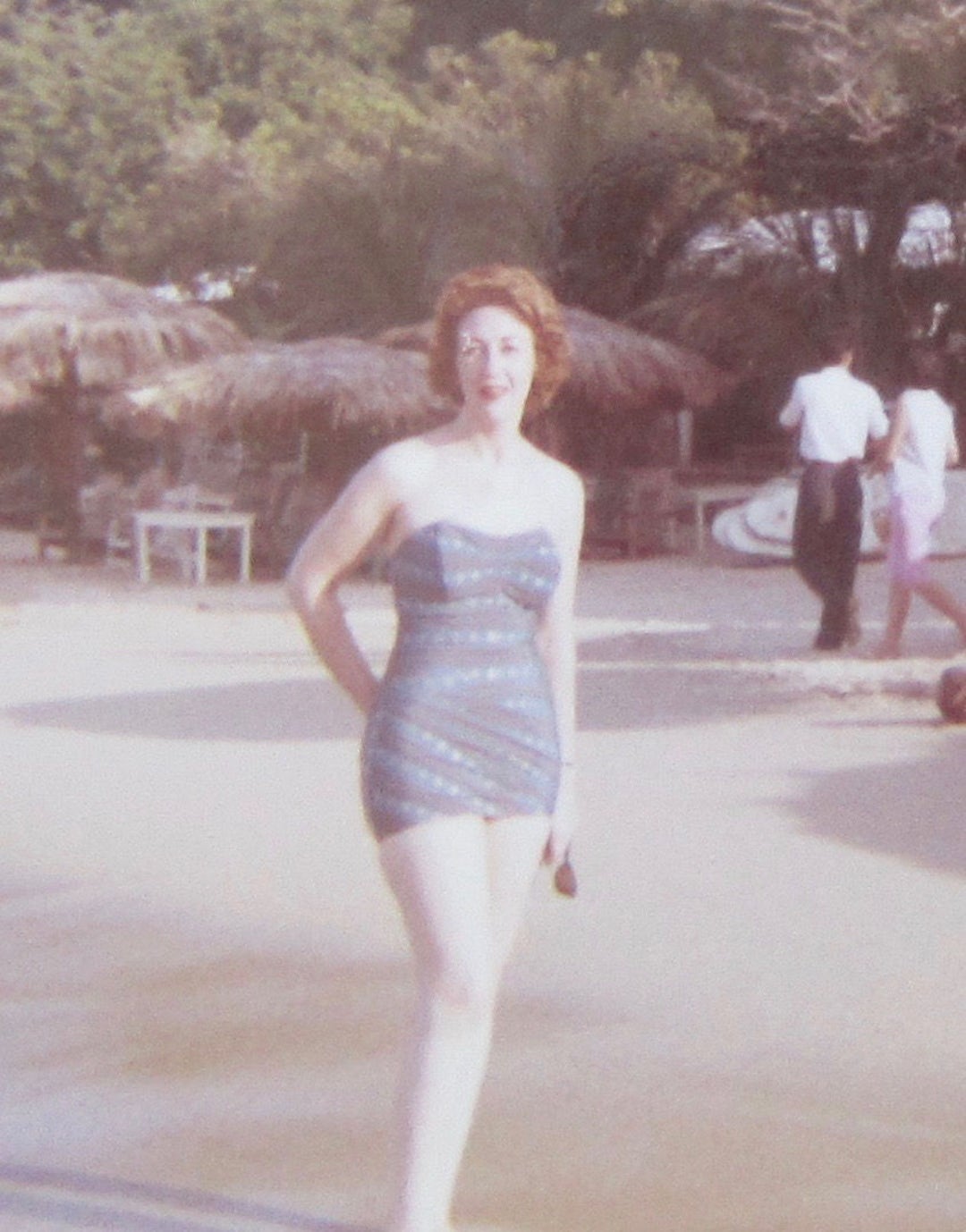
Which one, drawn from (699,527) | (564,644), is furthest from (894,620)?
(699,527)

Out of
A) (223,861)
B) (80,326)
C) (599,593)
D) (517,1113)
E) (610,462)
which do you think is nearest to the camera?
(517,1113)

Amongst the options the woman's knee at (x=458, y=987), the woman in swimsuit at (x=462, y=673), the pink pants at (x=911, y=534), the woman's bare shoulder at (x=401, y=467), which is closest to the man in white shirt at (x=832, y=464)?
the pink pants at (x=911, y=534)

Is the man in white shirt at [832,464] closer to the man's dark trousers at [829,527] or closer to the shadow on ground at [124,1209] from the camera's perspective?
the man's dark trousers at [829,527]

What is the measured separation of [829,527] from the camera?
51.0ft

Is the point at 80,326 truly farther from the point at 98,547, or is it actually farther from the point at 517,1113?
the point at 517,1113

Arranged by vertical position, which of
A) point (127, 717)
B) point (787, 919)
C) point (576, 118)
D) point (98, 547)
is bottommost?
point (98, 547)

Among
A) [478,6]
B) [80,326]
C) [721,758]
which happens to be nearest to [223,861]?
[721,758]

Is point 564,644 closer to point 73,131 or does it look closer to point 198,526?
point 198,526

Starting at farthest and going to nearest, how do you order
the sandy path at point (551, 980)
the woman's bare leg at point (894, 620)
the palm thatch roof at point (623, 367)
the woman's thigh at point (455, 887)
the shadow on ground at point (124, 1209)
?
the palm thatch roof at point (623, 367), the woman's bare leg at point (894, 620), the sandy path at point (551, 980), the shadow on ground at point (124, 1209), the woman's thigh at point (455, 887)

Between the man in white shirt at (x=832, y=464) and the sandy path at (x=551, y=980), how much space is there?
210cm

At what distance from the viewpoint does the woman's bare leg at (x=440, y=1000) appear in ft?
14.3

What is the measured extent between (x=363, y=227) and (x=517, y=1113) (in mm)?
25962

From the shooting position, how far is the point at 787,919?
25.1ft

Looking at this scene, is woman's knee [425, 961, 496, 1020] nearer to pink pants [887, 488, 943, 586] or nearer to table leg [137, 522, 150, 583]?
pink pants [887, 488, 943, 586]
